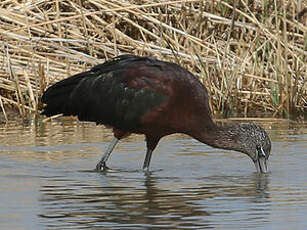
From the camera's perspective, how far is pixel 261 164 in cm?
747

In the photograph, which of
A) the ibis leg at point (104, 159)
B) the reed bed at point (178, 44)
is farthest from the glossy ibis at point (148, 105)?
the reed bed at point (178, 44)

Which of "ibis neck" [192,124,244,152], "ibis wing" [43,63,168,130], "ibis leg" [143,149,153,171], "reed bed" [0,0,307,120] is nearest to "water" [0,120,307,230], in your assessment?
"ibis leg" [143,149,153,171]

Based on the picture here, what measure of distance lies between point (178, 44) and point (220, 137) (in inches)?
144

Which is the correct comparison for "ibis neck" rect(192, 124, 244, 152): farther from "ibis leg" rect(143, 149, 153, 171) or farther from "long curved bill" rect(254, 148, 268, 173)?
"ibis leg" rect(143, 149, 153, 171)

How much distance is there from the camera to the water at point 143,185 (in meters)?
5.54

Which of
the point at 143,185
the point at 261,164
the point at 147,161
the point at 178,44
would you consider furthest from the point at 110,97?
the point at 178,44

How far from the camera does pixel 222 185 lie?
6.82 metres

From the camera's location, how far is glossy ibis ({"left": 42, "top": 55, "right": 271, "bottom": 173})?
753cm

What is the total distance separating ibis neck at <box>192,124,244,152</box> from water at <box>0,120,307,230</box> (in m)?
0.18

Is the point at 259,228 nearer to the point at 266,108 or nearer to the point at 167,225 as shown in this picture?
the point at 167,225

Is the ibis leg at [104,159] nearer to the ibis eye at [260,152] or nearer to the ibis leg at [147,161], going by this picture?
the ibis leg at [147,161]

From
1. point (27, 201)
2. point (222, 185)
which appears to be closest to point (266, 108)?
point (222, 185)

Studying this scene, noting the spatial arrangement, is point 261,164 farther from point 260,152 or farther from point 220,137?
point 220,137

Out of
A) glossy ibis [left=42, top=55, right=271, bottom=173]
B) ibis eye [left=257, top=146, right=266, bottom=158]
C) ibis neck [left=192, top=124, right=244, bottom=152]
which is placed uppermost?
glossy ibis [left=42, top=55, right=271, bottom=173]
